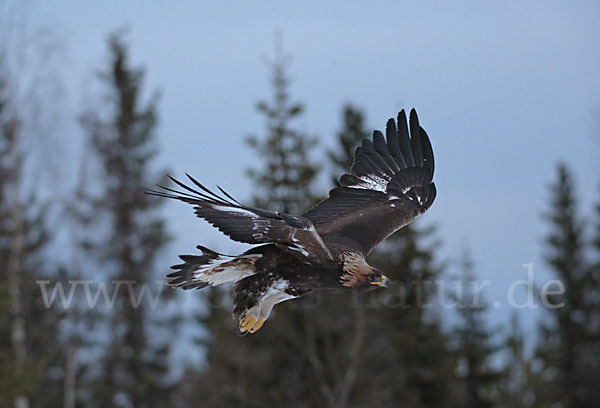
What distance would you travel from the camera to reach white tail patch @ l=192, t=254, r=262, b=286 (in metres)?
7.17

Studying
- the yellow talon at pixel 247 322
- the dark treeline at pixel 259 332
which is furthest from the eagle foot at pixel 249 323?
the dark treeline at pixel 259 332

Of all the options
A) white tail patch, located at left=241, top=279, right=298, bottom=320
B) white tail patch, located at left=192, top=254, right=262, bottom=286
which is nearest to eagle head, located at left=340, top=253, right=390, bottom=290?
white tail patch, located at left=241, top=279, right=298, bottom=320

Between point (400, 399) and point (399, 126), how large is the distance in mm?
13063

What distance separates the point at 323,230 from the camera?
770 cm

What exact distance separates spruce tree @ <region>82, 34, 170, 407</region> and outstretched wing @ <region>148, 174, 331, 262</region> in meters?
15.9

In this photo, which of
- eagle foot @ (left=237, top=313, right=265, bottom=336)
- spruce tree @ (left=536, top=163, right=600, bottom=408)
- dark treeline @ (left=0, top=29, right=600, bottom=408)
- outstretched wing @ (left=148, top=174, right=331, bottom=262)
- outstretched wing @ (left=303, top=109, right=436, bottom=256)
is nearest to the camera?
outstretched wing @ (left=148, top=174, right=331, bottom=262)

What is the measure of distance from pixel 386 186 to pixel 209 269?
92.4 inches

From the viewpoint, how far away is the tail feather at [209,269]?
23.6 feet

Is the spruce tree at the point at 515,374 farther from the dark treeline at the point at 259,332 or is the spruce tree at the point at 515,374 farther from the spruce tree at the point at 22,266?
the spruce tree at the point at 22,266

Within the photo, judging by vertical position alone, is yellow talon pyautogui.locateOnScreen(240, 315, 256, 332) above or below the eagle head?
below

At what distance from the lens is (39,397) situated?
71.2 feet

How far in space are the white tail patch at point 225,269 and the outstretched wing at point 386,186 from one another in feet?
3.08

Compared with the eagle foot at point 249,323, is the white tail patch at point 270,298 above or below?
above

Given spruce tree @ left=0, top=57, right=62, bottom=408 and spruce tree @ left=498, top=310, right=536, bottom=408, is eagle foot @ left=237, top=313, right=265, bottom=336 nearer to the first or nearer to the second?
spruce tree @ left=0, top=57, right=62, bottom=408
